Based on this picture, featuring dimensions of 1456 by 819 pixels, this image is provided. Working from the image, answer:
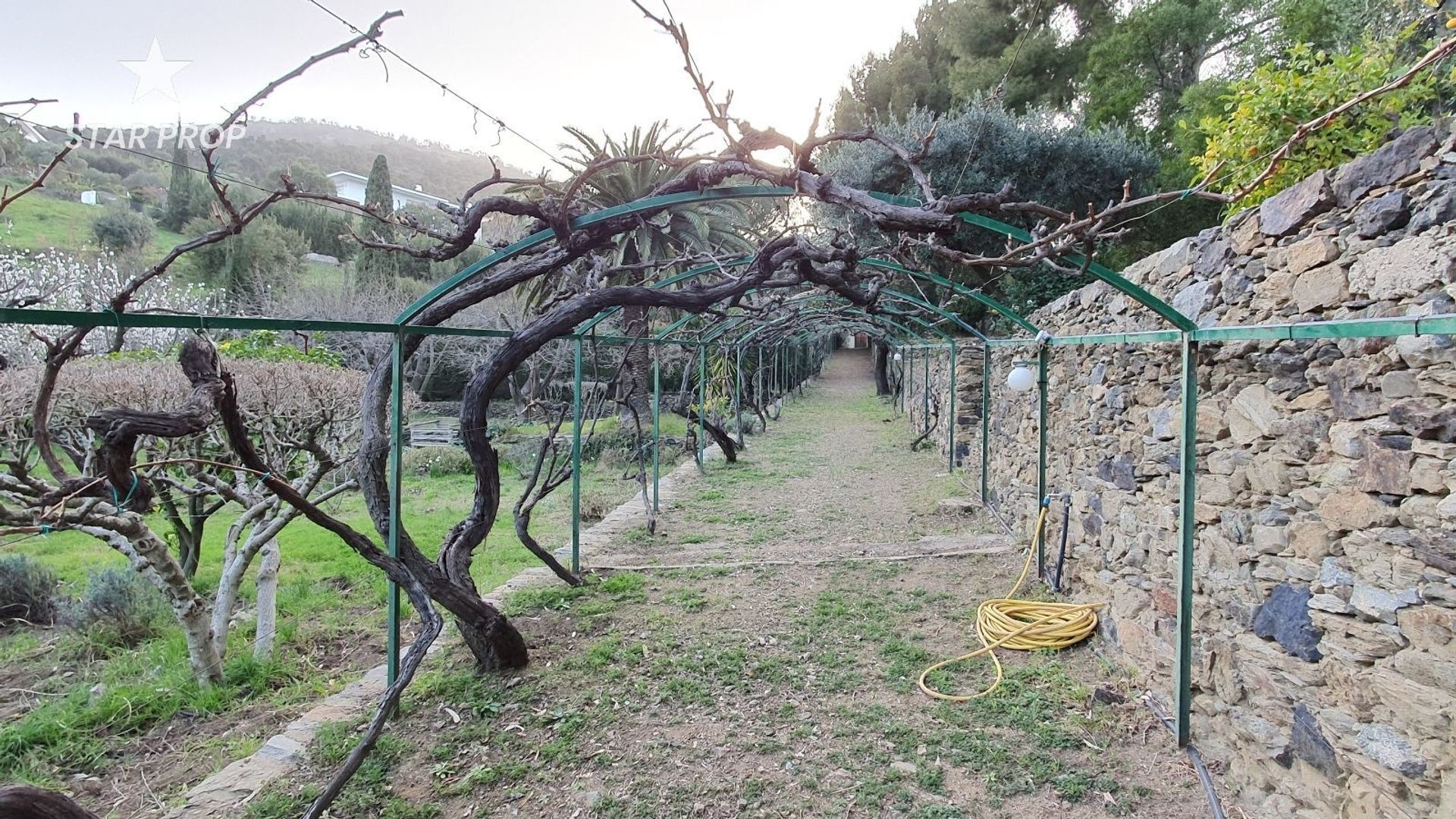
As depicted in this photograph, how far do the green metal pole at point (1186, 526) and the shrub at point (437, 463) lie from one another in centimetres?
930

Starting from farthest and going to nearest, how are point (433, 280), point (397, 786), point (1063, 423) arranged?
1. point (433, 280)
2. point (1063, 423)
3. point (397, 786)

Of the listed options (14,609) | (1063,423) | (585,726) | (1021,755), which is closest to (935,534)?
(1063,423)

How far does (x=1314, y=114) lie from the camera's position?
2984 millimetres

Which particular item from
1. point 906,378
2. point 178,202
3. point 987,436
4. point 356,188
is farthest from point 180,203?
point 987,436

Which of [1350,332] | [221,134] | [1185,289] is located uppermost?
[221,134]

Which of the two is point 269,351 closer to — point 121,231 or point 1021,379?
point 1021,379

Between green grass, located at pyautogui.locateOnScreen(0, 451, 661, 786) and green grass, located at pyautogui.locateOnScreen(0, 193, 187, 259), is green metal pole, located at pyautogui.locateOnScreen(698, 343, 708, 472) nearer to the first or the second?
green grass, located at pyautogui.locateOnScreen(0, 451, 661, 786)

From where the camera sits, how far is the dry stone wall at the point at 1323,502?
1.63 meters

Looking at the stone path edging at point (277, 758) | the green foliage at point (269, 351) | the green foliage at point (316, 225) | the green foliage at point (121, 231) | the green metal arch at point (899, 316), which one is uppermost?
the green foliage at point (316, 225)

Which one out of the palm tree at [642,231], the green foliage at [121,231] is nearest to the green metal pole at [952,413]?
the palm tree at [642,231]

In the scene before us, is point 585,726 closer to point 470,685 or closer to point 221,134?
point 470,685

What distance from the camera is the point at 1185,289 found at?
2768mm

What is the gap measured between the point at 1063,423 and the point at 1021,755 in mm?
2286

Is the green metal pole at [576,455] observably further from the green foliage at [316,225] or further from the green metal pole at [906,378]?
the green foliage at [316,225]
